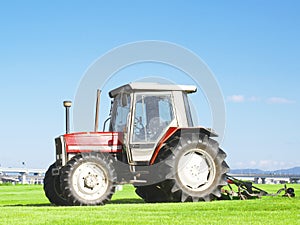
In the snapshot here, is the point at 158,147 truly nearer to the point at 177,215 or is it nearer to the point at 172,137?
the point at 172,137

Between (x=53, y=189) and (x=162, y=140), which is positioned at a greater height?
(x=162, y=140)

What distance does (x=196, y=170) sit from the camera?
532 inches

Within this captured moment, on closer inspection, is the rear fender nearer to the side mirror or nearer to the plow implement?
the side mirror

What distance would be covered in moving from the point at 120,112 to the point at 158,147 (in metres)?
1.29

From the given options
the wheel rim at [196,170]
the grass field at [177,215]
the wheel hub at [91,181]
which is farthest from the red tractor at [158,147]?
the grass field at [177,215]

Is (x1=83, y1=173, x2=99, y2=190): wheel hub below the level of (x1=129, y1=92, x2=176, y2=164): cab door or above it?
below

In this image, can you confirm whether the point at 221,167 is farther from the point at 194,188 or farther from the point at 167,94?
the point at 167,94

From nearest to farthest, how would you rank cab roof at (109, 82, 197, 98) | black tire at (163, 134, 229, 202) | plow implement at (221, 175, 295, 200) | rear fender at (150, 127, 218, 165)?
black tire at (163, 134, 229, 202) < rear fender at (150, 127, 218, 165) < cab roof at (109, 82, 197, 98) < plow implement at (221, 175, 295, 200)

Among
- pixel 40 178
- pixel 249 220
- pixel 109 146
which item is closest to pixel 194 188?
pixel 109 146

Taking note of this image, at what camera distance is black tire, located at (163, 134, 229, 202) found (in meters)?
13.2

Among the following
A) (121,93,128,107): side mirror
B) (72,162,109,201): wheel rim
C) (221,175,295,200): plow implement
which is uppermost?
(121,93,128,107): side mirror

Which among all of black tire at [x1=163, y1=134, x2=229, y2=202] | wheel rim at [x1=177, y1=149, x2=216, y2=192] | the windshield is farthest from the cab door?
wheel rim at [x1=177, y1=149, x2=216, y2=192]

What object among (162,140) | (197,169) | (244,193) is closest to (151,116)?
(162,140)

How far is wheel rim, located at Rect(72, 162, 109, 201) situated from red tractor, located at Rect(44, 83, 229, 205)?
0.94 feet
